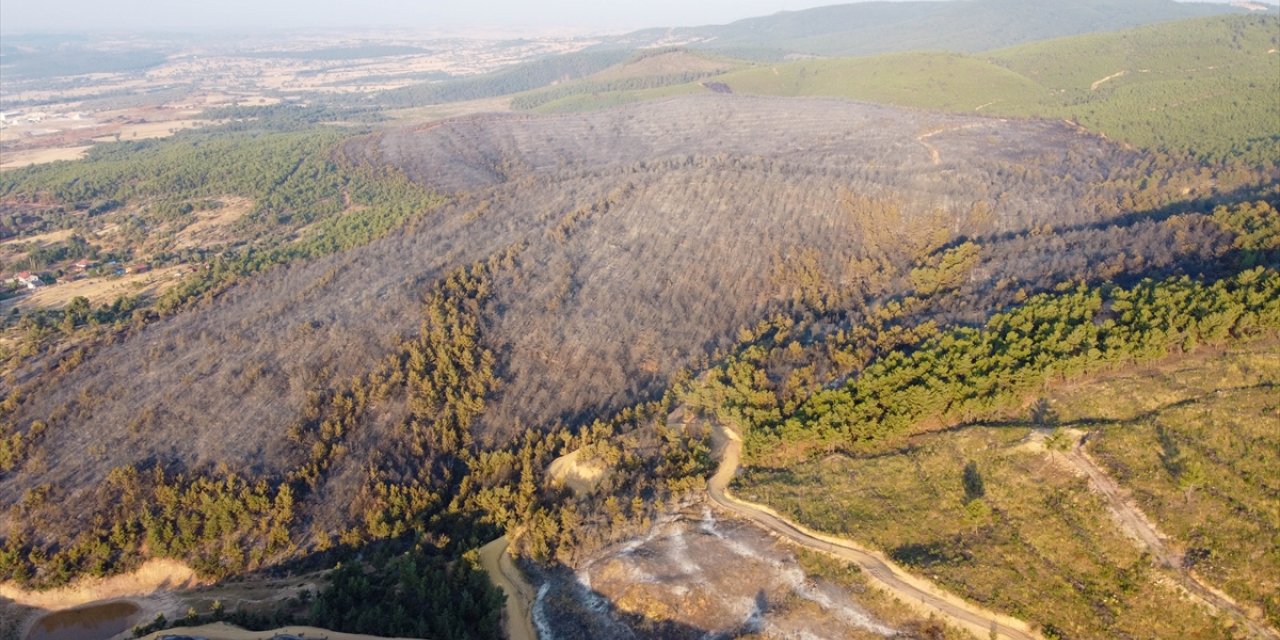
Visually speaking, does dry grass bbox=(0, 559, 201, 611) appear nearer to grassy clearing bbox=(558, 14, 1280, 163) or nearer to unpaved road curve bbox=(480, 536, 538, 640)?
unpaved road curve bbox=(480, 536, 538, 640)

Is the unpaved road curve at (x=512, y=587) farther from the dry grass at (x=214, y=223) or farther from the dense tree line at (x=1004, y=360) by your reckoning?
the dry grass at (x=214, y=223)

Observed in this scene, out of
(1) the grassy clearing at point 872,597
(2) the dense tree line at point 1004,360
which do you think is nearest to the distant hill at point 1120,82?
(2) the dense tree line at point 1004,360

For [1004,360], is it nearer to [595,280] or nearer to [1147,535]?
[1147,535]

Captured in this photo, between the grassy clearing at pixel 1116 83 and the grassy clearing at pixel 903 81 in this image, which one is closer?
the grassy clearing at pixel 1116 83

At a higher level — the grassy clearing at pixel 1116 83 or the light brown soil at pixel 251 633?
the grassy clearing at pixel 1116 83

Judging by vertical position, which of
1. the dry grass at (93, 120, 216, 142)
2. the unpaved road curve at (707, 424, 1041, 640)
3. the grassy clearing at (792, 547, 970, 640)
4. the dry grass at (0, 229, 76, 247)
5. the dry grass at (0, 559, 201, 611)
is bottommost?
the dry grass at (0, 559, 201, 611)

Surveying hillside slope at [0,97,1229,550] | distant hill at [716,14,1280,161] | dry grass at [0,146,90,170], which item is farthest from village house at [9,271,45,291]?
distant hill at [716,14,1280,161]

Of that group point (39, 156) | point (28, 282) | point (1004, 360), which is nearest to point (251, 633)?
point (1004, 360)

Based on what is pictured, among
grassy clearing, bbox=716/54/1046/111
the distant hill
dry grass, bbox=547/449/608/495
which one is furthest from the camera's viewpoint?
grassy clearing, bbox=716/54/1046/111
